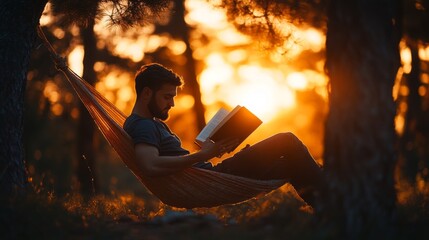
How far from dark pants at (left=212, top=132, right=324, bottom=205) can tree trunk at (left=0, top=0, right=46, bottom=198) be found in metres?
1.39

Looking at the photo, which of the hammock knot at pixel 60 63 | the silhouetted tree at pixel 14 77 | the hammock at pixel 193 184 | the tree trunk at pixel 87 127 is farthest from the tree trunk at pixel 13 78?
the tree trunk at pixel 87 127

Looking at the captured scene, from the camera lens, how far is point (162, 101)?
399cm

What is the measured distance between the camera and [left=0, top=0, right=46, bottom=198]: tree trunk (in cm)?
390

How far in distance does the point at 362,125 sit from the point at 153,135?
140 cm

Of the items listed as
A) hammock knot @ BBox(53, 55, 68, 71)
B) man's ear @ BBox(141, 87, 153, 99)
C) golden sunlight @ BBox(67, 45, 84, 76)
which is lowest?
man's ear @ BBox(141, 87, 153, 99)

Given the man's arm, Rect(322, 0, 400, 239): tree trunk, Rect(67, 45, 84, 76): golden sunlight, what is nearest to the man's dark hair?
the man's arm

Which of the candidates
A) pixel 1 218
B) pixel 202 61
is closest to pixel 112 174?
pixel 202 61

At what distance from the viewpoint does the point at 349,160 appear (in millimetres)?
2955

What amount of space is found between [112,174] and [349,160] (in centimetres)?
1941

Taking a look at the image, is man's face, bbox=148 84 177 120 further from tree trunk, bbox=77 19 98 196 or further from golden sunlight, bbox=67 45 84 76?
golden sunlight, bbox=67 45 84 76

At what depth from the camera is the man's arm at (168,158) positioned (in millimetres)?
3658

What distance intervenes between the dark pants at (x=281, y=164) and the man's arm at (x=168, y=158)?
1.22ft

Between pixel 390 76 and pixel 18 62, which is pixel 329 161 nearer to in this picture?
pixel 390 76

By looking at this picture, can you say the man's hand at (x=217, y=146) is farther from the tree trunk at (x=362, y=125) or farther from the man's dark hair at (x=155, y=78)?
the tree trunk at (x=362, y=125)
